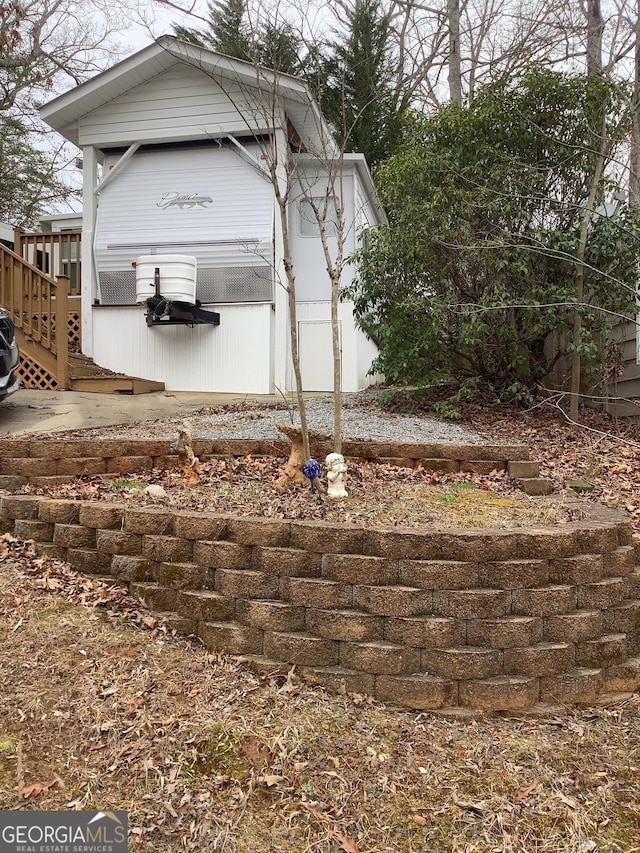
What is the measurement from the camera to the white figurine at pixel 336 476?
3.68m

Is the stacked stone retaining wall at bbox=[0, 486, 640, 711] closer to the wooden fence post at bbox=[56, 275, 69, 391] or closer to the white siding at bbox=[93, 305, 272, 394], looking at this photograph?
the wooden fence post at bbox=[56, 275, 69, 391]

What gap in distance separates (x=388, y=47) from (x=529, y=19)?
321 cm

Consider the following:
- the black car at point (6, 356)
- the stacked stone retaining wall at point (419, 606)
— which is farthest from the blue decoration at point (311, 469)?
the black car at point (6, 356)

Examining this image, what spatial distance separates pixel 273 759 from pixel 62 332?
654 centimetres

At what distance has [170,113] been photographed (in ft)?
29.5

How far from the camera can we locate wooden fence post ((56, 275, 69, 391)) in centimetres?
764

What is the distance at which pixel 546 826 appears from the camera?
2.22 meters

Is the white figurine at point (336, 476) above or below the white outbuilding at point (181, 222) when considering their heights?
below

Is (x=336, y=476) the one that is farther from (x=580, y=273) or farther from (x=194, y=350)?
(x=194, y=350)

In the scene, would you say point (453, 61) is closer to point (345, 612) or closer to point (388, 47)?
point (388, 47)

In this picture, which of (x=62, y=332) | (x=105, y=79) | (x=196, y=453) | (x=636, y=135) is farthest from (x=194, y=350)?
(x=636, y=135)

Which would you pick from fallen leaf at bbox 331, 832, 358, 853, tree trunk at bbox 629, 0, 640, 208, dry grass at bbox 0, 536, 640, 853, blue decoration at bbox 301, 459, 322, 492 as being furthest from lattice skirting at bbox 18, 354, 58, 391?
tree trunk at bbox 629, 0, 640, 208

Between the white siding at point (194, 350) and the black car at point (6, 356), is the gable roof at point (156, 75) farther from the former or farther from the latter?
the black car at point (6, 356)

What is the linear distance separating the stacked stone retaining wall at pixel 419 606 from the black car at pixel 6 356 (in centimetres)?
377
